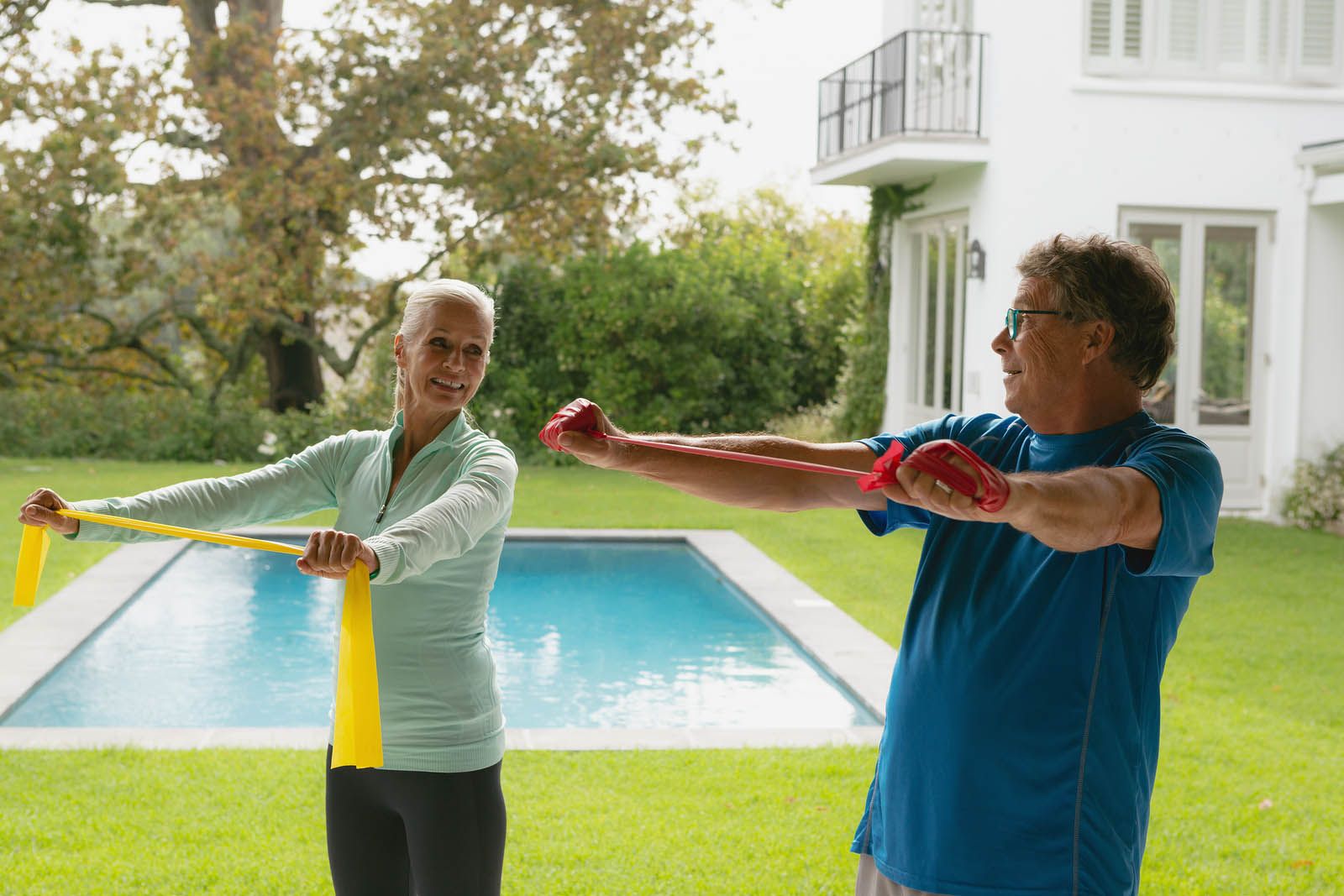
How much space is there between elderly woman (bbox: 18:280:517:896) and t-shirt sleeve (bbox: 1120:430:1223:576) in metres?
1.09

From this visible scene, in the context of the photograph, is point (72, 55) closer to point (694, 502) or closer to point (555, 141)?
point (555, 141)

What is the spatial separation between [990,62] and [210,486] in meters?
11.5

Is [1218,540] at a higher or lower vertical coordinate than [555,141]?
lower

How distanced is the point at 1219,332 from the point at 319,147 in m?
11.2

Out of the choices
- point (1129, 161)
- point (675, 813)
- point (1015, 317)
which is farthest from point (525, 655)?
point (1129, 161)

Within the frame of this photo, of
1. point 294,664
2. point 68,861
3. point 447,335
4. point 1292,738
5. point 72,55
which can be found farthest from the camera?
point 72,55

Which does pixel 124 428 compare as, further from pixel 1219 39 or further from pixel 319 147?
pixel 1219 39

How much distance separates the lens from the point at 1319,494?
1248 cm

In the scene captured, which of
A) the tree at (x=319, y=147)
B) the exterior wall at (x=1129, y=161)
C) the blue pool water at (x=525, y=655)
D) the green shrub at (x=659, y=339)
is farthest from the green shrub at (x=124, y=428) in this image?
the exterior wall at (x=1129, y=161)

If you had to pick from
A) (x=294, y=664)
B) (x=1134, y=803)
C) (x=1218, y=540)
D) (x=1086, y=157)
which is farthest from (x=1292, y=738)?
(x=1086, y=157)

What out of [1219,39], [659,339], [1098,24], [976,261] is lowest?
[659,339]

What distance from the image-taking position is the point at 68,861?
13.4 feet

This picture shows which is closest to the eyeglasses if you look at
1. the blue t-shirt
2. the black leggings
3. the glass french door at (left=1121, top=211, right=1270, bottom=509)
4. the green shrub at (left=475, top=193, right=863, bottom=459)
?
the blue t-shirt

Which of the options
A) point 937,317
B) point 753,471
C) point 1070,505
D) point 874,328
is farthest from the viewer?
point 874,328
